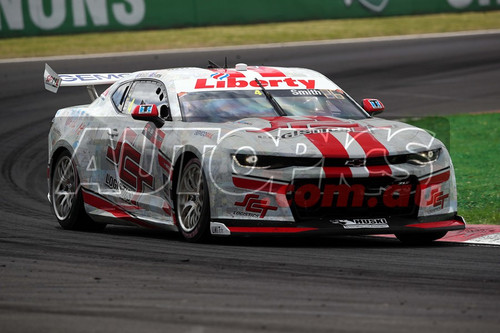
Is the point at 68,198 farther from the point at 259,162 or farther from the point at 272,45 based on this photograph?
the point at 272,45

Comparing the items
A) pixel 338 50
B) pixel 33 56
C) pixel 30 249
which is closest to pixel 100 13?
pixel 33 56

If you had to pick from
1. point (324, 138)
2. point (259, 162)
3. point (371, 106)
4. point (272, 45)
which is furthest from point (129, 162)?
point (272, 45)

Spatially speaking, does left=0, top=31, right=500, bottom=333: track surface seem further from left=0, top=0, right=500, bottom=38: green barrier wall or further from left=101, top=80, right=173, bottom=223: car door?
left=0, top=0, right=500, bottom=38: green barrier wall

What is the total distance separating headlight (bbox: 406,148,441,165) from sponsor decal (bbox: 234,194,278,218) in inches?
44.4

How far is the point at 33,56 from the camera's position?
26.1 m

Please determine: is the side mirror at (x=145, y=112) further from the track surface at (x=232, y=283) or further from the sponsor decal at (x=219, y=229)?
the sponsor decal at (x=219, y=229)

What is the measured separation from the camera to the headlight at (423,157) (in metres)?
8.71

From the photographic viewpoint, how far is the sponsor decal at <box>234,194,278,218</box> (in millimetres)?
8477

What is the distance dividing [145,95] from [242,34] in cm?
1975

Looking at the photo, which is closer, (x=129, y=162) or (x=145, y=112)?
(x=145, y=112)

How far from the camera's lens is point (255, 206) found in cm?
851

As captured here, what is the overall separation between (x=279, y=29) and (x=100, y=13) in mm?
4797

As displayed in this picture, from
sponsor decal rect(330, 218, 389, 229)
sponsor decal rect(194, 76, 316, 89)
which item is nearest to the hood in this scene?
sponsor decal rect(330, 218, 389, 229)

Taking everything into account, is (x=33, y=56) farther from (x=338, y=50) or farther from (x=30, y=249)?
(x=30, y=249)
